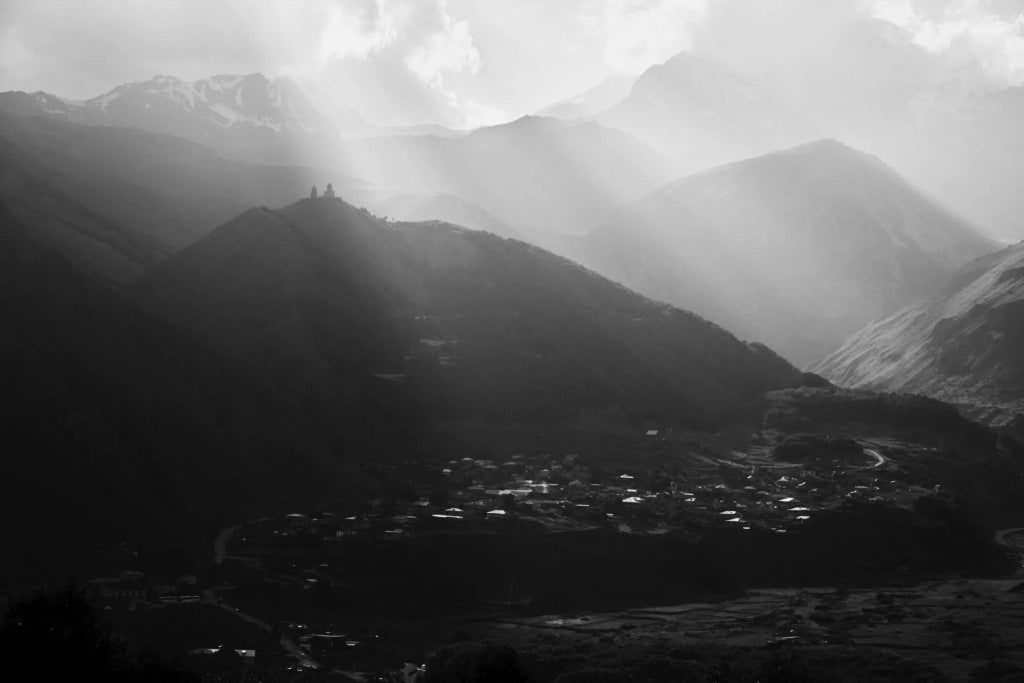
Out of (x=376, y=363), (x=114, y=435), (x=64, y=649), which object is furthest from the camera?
(x=376, y=363)

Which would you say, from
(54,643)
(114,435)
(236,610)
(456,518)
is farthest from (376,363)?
(54,643)

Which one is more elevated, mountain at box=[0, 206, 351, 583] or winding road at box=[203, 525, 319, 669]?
mountain at box=[0, 206, 351, 583]

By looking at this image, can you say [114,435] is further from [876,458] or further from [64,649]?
[876,458]

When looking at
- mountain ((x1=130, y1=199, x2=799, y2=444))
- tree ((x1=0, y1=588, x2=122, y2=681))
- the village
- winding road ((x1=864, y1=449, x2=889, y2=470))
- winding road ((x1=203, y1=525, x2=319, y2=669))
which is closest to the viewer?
tree ((x1=0, y1=588, x2=122, y2=681))

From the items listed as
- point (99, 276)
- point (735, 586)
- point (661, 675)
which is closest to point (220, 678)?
point (661, 675)

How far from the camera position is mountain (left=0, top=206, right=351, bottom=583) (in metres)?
119

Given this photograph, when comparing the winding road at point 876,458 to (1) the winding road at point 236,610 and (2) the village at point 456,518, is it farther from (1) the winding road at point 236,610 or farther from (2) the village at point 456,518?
(1) the winding road at point 236,610

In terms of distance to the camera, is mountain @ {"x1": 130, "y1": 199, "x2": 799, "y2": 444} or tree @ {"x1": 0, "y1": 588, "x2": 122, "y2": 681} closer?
tree @ {"x1": 0, "y1": 588, "x2": 122, "y2": 681}

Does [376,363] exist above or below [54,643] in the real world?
above

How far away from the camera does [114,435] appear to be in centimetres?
13250

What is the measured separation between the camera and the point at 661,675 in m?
94.6

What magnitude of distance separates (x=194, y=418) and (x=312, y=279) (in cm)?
5557

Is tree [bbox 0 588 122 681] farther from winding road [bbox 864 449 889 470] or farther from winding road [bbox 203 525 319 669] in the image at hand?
winding road [bbox 864 449 889 470]

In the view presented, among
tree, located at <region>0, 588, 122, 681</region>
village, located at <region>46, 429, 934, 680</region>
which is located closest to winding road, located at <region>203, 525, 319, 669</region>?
village, located at <region>46, 429, 934, 680</region>
